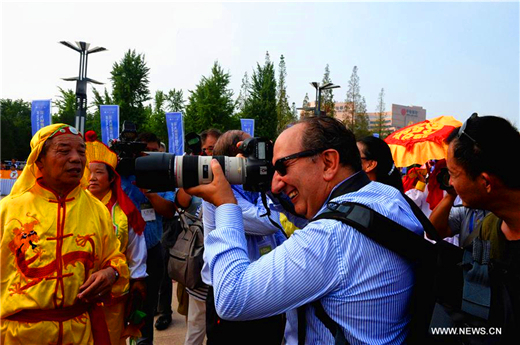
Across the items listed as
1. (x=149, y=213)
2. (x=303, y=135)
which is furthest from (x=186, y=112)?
(x=303, y=135)

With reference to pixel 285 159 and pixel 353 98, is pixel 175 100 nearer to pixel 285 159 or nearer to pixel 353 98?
pixel 353 98

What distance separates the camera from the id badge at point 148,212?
137 inches

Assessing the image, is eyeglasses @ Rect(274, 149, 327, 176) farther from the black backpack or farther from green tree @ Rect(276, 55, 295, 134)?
green tree @ Rect(276, 55, 295, 134)

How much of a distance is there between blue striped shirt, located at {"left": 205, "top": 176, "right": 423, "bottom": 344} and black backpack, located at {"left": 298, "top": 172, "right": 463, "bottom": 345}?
0.02m

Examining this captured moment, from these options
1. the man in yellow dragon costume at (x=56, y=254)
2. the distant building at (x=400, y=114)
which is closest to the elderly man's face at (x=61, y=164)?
the man in yellow dragon costume at (x=56, y=254)

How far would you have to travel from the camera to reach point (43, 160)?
231 centimetres

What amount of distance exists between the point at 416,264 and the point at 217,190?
2.45 ft

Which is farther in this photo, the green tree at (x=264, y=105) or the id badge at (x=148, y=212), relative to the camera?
the green tree at (x=264, y=105)

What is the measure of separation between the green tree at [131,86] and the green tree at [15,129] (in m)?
11.5

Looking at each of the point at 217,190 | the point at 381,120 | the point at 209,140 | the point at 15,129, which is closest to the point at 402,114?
the point at 381,120

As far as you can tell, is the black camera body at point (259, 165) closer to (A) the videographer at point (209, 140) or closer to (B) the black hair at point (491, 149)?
(B) the black hair at point (491, 149)

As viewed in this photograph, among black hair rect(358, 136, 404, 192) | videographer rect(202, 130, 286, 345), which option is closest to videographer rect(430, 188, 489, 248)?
black hair rect(358, 136, 404, 192)

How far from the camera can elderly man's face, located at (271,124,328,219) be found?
1.35m

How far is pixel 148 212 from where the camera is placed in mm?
3492
